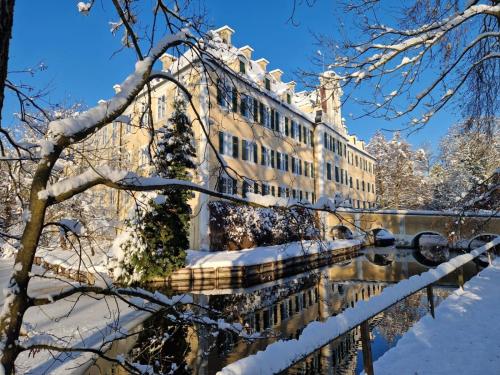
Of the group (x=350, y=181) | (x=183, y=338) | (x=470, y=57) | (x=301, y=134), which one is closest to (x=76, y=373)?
(x=183, y=338)

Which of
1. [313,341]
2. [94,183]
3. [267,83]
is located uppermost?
[267,83]

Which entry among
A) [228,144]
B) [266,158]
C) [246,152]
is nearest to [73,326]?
[228,144]

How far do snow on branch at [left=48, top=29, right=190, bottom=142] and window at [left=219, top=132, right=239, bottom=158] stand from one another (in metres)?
21.8

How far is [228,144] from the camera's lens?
25484 millimetres

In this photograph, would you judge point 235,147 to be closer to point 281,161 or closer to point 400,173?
point 281,161

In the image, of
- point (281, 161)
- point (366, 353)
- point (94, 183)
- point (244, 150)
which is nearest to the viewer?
point (94, 183)

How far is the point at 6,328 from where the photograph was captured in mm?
2242

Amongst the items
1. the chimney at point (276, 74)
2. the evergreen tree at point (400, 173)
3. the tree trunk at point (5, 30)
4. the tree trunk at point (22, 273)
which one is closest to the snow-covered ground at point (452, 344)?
the tree trunk at point (22, 273)

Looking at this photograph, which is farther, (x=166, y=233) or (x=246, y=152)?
(x=246, y=152)

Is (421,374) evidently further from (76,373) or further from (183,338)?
(183,338)

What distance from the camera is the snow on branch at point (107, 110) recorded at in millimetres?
→ 2398

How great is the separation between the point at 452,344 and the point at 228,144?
70.7ft

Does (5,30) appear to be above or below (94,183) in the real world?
above

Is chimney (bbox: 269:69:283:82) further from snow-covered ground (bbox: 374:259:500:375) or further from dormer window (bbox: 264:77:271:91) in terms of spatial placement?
snow-covered ground (bbox: 374:259:500:375)
